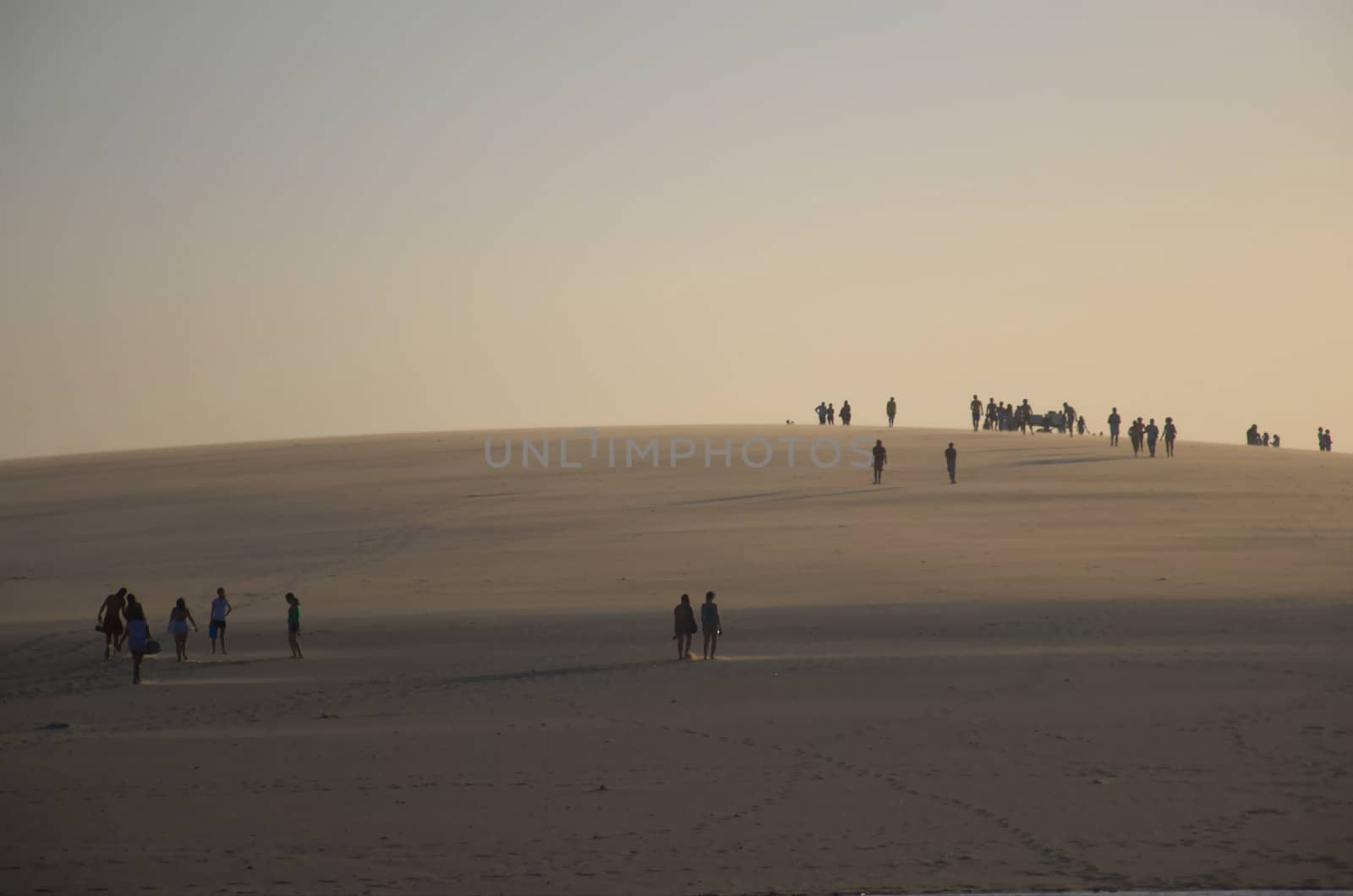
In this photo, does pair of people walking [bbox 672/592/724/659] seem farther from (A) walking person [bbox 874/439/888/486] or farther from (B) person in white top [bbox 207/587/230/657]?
(A) walking person [bbox 874/439/888/486]

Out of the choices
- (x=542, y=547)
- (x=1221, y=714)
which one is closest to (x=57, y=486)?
(x=542, y=547)

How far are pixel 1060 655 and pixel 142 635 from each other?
1221 cm

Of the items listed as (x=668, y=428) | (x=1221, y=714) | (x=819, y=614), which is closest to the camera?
(x=1221, y=714)

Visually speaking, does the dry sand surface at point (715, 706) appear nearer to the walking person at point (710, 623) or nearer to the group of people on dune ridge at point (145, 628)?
the group of people on dune ridge at point (145, 628)

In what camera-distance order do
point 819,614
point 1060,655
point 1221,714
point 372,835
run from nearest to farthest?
point 372,835 → point 1221,714 → point 1060,655 → point 819,614

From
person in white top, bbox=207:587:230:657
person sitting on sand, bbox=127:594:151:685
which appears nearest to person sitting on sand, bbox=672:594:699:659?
person in white top, bbox=207:587:230:657

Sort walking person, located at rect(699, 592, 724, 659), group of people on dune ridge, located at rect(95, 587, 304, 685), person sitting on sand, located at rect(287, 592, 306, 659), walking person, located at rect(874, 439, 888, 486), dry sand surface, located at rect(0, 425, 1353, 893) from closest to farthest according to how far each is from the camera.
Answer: dry sand surface, located at rect(0, 425, 1353, 893) < walking person, located at rect(699, 592, 724, 659) < group of people on dune ridge, located at rect(95, 587, 304, 685) < person sitting on sand, located at rect(287, 592, 306, 659) < walking person, located at rect(874, 439, 888, 486)

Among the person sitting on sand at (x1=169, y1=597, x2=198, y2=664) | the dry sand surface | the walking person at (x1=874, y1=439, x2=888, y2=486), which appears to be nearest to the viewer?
the dry sand surface

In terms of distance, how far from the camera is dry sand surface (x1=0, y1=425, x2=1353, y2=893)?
10.9 metres

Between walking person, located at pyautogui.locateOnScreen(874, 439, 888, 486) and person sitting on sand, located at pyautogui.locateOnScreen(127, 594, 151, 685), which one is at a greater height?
walking person, located at pyautogui.locateOnScreen(874, 439, 888, 486)

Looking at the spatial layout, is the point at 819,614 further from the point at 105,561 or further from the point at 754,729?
the point at 105,561

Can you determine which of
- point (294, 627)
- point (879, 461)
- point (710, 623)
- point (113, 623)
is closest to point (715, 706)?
point (710, 623)

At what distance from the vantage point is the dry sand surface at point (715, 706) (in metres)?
10.9

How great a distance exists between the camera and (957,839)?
1109 centimetres
